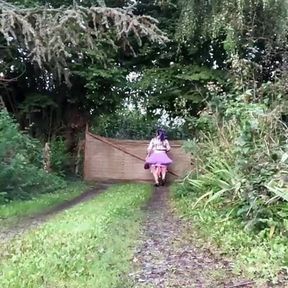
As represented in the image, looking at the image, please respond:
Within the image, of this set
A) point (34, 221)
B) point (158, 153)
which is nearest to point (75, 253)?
point (34, 221)

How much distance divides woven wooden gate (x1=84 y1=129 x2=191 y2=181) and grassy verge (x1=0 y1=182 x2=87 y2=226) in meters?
2.90

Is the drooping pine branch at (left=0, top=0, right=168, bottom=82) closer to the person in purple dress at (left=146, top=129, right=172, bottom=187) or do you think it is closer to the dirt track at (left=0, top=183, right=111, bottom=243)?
the dirt track at (left=0, top=183, right=111, bottom=243)

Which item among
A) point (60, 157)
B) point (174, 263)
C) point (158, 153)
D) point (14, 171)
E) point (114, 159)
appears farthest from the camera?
point (114, 159)

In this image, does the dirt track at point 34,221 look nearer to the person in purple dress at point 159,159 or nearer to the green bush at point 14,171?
the green bush at point 14,171

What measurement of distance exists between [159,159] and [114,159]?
184 cm

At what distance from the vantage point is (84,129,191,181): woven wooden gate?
43.2 ft

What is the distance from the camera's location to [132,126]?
579 inches

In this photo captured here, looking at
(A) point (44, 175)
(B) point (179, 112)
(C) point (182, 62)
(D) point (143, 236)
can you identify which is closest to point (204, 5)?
(C) point (182, 62)

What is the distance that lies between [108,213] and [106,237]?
4.84ft

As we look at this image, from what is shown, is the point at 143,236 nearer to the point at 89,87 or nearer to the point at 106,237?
the point at 106,237

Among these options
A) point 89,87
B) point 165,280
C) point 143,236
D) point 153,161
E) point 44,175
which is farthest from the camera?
point 89,87

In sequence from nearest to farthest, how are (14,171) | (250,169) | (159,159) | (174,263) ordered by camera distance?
(174,263) < (250,169) < (14,171) < (159,159)

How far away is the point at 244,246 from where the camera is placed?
454 cm

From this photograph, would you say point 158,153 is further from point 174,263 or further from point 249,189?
point 174,263
